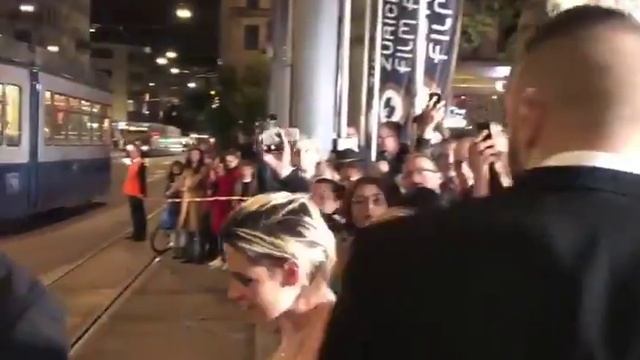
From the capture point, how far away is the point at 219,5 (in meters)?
94.0

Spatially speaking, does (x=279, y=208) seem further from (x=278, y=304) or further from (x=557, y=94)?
(x=557, y=94)

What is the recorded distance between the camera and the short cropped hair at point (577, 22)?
5.57 ft

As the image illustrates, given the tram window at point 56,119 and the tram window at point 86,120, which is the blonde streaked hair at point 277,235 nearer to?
the tram window at point 56,119

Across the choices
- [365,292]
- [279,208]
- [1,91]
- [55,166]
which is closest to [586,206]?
[365,292]

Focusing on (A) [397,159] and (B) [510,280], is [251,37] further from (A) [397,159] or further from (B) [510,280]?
(B) [510,280]

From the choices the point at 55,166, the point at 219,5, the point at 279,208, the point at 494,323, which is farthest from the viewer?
the point at 219,5

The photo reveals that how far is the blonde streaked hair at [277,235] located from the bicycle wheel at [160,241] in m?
17.3

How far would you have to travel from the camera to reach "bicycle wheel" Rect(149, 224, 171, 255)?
20062 millimetres

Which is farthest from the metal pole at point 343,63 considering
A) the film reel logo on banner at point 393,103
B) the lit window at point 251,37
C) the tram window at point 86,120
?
the lit window at point 251,37

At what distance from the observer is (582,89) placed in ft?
5.39

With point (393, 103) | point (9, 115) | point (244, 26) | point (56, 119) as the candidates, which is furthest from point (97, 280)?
point (244, 26)

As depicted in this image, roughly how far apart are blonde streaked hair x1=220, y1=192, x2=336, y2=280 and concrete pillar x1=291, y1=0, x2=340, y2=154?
15.6m

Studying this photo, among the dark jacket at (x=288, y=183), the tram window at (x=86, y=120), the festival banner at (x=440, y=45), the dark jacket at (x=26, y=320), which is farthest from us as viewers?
the tram window at (x=86, y=120)

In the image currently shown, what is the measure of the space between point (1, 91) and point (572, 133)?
1959 cm
